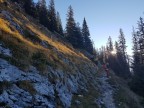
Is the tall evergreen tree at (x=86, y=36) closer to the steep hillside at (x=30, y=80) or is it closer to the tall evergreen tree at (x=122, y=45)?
the tall evergreen tree at (x=122, y=45)

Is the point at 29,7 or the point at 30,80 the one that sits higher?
the point at 29,7

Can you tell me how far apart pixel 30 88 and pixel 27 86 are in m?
0.26

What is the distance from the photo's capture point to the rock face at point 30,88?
14.5 m

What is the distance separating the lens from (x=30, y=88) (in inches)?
652

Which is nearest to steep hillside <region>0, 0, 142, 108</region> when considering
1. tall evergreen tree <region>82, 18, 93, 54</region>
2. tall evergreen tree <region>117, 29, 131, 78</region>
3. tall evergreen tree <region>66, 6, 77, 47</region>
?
tall evergreen tree <region>117, 29, 131, 78</region>

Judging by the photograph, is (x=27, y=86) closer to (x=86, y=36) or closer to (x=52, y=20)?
(x=52, y=20)

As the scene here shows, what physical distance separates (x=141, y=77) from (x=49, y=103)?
86.0 feet

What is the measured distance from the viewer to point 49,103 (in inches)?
680

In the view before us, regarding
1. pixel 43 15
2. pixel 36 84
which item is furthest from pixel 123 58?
pixel 36 84

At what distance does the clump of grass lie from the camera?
16062 millimetres

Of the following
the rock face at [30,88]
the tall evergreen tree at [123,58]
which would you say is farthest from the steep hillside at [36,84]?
the tall evergreen tree at [123,58]

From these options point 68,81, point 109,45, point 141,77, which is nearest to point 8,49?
point 68,81

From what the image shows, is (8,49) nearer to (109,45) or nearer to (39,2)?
(39,2)

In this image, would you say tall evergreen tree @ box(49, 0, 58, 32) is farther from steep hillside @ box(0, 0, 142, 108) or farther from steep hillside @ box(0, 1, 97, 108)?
steep hillside @ box(0, 1, 97, 108)
